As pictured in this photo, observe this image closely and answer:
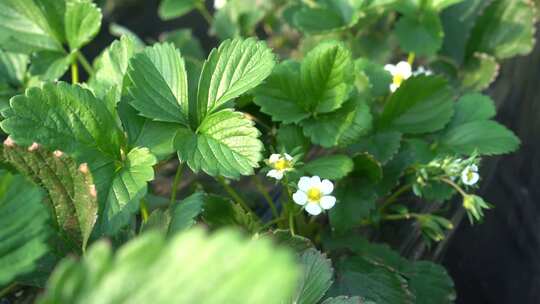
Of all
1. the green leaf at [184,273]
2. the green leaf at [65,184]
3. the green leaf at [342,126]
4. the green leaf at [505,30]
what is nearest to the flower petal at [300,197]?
the green leaf at [342,126]

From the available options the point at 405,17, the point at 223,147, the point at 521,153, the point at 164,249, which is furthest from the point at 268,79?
the point at 521,153

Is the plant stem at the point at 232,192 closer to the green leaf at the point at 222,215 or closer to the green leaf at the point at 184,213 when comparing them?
the green leaf at the point at 222,215

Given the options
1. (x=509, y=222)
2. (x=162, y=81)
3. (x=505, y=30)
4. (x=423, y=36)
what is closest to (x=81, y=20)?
(x=162, y=81)

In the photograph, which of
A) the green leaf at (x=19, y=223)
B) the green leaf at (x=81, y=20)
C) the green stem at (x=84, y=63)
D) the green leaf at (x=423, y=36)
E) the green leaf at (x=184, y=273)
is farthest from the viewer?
the green leaf at (x=423, y=36)

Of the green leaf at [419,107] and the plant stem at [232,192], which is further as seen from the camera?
the green leaf at [419,107]

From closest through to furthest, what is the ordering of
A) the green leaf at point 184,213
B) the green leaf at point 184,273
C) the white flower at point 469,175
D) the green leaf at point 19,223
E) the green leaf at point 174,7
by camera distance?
1. the green leaf at point 184,273
2. the green leaf at point 19,223
3. the green leaf at point 184,213
4. the white flower at point 469,175
5. the green leaf at point 174,7

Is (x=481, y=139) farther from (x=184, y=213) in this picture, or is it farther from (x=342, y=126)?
(x=184, y=213)

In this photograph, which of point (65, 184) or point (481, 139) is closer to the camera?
point (65, 184)

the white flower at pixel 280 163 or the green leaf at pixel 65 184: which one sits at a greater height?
the green leaf at pixel 65 184
